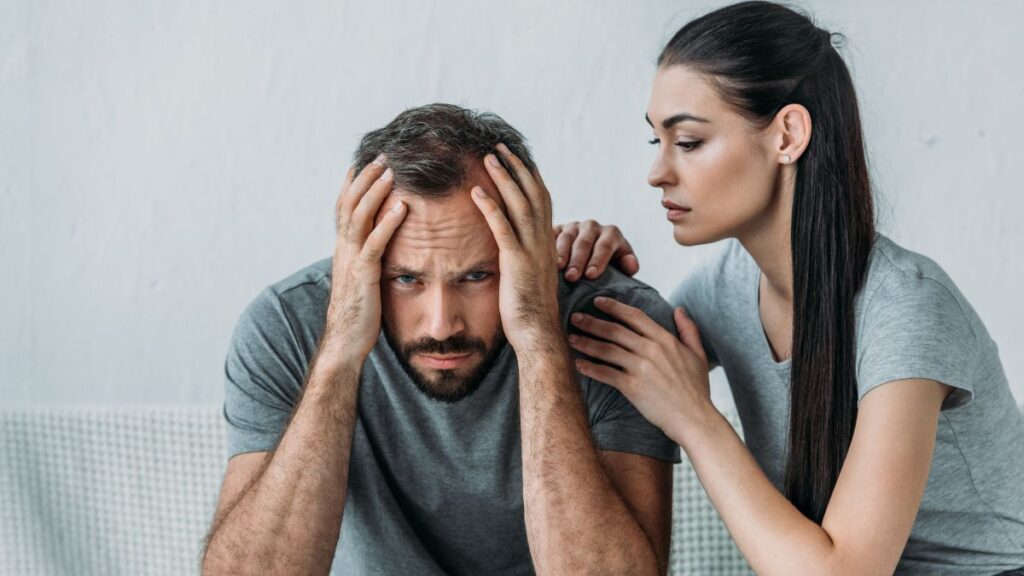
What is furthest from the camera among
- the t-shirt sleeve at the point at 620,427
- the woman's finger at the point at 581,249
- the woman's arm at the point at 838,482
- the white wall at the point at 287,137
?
the white wall at the point at 287,137

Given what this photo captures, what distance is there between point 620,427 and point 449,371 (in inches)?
10.6

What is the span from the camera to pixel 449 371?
61.7 inches

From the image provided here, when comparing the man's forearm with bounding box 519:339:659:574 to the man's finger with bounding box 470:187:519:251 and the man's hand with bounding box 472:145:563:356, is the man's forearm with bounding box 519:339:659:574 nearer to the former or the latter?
the man's hand with bounding box 472:145:563:356

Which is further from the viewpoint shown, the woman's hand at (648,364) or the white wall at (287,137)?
the white wall at (287,137)

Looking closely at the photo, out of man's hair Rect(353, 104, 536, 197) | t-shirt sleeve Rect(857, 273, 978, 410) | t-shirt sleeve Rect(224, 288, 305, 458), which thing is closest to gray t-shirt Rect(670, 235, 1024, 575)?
t-shirt sleeve Rect(857, 273, 978, 410)

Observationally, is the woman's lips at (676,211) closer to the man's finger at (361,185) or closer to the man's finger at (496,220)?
the man's finger at (496,220)

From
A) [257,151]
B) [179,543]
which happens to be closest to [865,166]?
[257,151]

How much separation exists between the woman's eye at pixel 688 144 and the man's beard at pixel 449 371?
38 centimetres

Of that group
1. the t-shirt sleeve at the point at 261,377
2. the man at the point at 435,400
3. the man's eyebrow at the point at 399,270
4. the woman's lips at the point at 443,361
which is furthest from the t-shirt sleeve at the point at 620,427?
the t-shirt sleeve at the point at 261,377

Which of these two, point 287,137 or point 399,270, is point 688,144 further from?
point 287,137

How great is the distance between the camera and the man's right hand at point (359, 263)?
4.87ft

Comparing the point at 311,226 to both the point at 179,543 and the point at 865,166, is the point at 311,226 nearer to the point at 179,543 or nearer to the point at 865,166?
the point at 179,543

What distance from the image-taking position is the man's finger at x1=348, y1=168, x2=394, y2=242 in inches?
58.6

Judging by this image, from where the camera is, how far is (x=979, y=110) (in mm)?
2354
